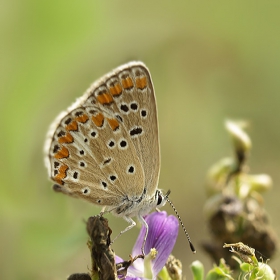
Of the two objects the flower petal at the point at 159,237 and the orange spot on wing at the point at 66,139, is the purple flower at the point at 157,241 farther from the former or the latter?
the orange spot on wing at the point at 66,139

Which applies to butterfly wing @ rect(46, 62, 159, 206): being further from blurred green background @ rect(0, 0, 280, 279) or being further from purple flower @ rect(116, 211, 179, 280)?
blurred green background @ rect(0, 0, 280, 279)

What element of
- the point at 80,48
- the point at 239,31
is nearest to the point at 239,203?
the point at 80,48

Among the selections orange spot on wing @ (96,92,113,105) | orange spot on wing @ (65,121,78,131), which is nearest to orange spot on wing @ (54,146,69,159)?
orange spot on wing @ (65,121,78,131)

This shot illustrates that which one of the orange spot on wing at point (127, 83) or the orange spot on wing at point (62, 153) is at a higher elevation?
the orange spot on wing at point (127, 83)

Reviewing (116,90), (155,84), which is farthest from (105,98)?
(155,84)

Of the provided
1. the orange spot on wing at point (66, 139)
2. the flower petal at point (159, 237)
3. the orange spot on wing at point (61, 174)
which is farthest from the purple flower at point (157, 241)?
the orange spot on wing at point (66, 139)

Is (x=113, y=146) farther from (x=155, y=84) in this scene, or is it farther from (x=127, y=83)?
(x=155, y=84)

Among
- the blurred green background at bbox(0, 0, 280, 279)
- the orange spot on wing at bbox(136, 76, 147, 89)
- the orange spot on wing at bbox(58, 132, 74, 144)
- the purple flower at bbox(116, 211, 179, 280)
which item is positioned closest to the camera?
the purple flower at bbox(116, 211, 179, 280)
